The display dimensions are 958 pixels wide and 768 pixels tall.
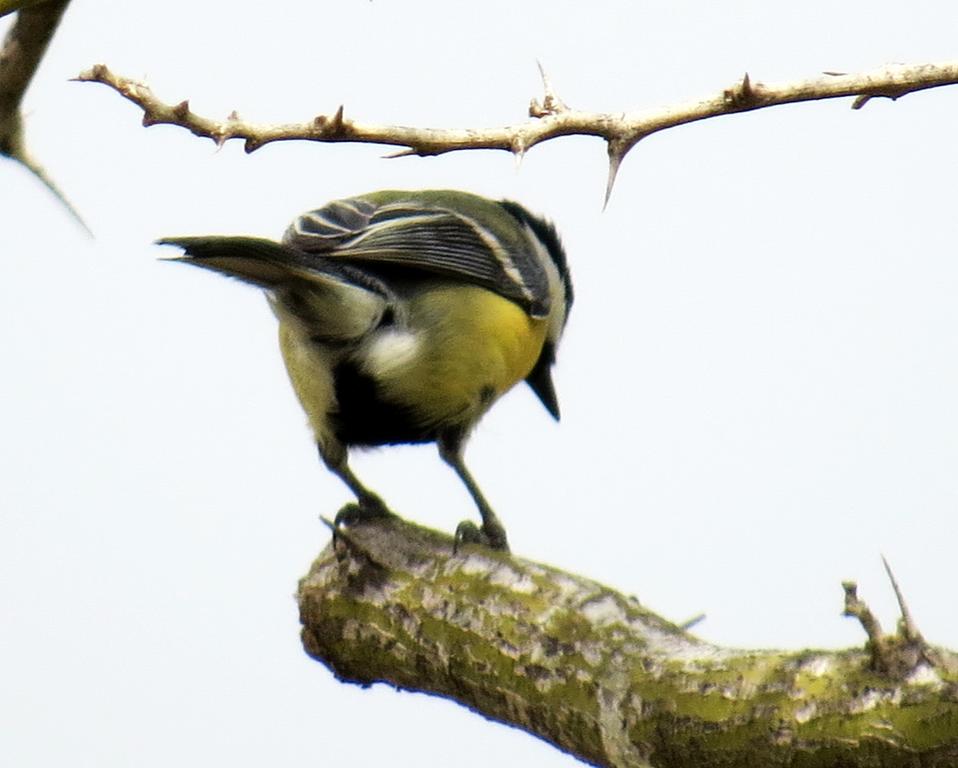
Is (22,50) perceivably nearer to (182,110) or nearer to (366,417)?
(182,110)

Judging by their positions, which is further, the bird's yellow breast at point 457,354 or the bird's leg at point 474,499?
the bird's yellow breast at point 457,354

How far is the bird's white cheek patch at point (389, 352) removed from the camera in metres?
3.70

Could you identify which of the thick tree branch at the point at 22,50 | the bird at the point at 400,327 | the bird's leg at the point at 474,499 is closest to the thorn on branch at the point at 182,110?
the thick tree branch at the point at 22,50

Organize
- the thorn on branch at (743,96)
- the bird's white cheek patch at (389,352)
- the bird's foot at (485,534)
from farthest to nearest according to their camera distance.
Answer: the bird's white cheek patch at (389,352) < the bird's foot at (485,534) < the thorn on branch at (743,96)

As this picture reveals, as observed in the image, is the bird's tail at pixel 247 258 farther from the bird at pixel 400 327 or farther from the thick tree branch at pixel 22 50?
the thick tree branch at pixel 22 50

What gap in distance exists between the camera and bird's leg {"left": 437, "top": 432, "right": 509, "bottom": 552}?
3593mm

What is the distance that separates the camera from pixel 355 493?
12.6 ft

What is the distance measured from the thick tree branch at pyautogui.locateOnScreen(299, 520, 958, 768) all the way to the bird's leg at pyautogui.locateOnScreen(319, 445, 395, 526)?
0.20 metres

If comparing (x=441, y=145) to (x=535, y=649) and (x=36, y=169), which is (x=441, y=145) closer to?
(x=36, y=169)

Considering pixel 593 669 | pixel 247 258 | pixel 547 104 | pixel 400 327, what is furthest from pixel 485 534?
pixel 547 104

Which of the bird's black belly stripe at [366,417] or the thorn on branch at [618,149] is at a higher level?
the thorn on branch at [618,149]

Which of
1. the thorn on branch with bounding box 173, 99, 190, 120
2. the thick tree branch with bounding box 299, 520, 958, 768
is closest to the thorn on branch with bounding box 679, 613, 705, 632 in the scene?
the thick tree branch with bounding box 299, 520, 958, 768

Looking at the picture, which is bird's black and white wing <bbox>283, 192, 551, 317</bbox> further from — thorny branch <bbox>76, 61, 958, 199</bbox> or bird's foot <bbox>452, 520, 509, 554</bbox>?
thorny branch <bbox>76, 61, 958, 199</bbox>

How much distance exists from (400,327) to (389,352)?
8 centimetres
